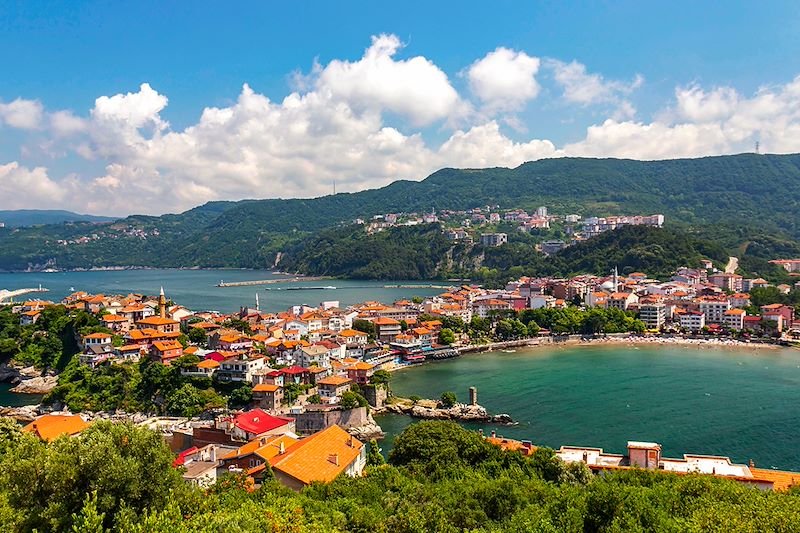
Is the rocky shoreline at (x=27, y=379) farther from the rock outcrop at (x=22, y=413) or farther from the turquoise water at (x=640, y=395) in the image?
the turquoise water at (x=640, y=395)

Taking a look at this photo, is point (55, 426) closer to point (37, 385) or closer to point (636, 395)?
point (37, 385)

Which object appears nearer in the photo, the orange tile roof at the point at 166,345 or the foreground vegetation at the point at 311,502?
the foreground vegetation at the point at 311,502

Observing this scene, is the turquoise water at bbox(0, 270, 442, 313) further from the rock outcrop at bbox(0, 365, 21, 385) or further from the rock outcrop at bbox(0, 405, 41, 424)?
the rock outcrop at bbox(0, 405, 41, 424)

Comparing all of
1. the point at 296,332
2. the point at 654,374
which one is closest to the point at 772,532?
the point at 654,374

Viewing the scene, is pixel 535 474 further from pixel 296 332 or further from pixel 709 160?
pixel 709 160

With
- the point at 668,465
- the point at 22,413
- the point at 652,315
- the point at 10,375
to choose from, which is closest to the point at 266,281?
the point at 652,315

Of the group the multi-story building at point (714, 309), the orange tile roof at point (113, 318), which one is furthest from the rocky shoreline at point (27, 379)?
the multi-story building at point (714, 309)
